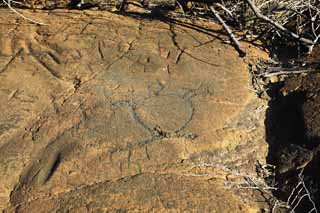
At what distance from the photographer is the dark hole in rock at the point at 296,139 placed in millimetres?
3000

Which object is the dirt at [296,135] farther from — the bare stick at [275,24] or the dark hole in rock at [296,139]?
the bare stick at [275,24]

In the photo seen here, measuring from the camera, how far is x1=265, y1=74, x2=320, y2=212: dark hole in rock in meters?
3.00

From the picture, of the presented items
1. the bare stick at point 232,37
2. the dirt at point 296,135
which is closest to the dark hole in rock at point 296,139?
the dirt at point 296,135

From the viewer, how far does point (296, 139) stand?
3.29 metres

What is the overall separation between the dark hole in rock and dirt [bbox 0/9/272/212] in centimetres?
8

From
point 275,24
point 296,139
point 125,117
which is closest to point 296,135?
point 296,139

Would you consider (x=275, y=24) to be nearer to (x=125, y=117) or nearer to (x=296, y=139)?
(x=296, y=139)

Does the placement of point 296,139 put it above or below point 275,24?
below

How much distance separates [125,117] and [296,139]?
89 centimetres

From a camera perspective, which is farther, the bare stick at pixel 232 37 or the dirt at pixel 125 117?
the bare stick at pixel 232 37

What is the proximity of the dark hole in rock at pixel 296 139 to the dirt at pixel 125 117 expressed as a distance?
76mm

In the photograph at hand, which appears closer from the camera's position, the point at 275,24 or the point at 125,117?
the point at 125,117

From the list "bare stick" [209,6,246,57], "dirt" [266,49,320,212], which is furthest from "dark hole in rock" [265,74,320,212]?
"bare stick" [209,6,246,57]

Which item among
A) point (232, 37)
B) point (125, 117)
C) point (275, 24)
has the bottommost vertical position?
point (125, 117)
